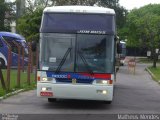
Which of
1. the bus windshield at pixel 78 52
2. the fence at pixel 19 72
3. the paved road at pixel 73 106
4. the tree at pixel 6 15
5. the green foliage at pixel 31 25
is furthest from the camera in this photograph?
the tree at pixel 6 15

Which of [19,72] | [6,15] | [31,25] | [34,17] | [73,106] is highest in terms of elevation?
[6,15]

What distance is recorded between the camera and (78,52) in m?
16.1

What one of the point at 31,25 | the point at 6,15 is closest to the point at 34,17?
the point at 31,25

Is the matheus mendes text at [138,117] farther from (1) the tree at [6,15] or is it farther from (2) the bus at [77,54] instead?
(1) the tree at [6,15]

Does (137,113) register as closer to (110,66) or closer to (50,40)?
(110,66)

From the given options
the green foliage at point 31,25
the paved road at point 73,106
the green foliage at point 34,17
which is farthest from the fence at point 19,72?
the green foliage at point 31,25

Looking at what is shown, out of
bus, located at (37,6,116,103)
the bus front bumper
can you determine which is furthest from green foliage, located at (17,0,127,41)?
the bus front bumper

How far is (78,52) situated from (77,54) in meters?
0.07

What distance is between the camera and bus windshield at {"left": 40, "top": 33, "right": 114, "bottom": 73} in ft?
52.5

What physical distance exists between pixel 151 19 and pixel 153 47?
17.1 feet

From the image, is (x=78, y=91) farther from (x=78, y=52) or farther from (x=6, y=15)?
(x=6, y=15)

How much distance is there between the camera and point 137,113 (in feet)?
50.6

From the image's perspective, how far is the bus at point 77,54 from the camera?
51.9ft

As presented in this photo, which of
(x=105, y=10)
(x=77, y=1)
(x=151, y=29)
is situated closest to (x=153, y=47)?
(x=151, y=29)
